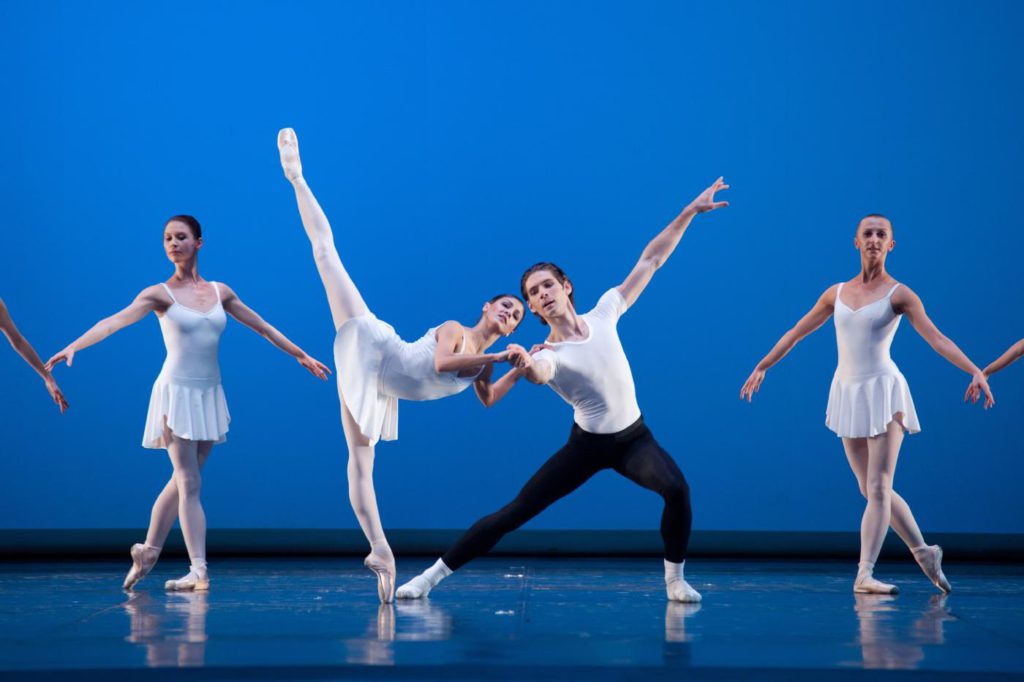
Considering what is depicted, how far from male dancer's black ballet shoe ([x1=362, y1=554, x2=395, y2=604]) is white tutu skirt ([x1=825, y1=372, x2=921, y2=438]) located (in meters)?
1.87

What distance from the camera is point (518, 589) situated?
16.3 ft

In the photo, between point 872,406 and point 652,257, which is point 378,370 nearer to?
point 652,257

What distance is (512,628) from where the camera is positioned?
378cm

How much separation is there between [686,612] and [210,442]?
2.16 m

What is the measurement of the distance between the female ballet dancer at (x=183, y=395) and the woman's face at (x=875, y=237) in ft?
8.78

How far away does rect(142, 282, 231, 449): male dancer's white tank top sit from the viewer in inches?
193

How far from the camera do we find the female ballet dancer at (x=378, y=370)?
4.56 meters

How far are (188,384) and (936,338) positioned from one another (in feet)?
9.99

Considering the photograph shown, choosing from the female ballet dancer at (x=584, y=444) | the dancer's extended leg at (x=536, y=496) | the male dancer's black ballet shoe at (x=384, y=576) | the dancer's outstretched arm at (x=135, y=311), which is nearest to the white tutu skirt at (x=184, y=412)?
the dancer's outstretched arm at (x=135, y=311)

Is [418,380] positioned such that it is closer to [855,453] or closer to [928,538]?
[855,453]

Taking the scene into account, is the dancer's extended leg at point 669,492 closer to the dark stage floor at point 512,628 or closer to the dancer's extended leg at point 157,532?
the dark stage floor at point 512,628

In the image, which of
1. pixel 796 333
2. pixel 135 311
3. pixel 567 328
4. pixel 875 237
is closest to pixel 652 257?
pixel 567 328

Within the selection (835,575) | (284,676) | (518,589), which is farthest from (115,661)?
(835,575)

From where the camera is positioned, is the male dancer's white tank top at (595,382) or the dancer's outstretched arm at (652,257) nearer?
the male dancer's white tank top at (595,382)
